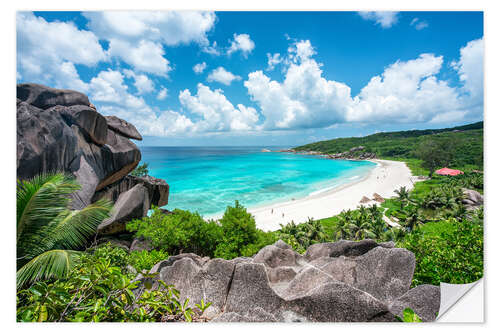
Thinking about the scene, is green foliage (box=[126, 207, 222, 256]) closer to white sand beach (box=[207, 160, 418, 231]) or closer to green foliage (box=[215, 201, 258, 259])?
green foliage (box=[215, 201, 258, 259])

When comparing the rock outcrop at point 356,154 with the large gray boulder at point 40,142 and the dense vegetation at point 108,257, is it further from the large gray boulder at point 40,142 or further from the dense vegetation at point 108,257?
the large gray boulder at point 40,142

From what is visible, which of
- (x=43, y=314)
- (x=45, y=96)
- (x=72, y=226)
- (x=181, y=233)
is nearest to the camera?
(x=43, y=314)

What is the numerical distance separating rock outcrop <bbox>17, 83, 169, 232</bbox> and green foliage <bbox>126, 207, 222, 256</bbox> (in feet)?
5.82

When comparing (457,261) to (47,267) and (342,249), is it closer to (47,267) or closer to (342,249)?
(342,249)

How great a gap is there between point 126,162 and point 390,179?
42.7 m

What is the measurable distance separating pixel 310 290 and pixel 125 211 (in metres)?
7.39

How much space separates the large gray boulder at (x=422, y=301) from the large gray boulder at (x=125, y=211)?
8213mm

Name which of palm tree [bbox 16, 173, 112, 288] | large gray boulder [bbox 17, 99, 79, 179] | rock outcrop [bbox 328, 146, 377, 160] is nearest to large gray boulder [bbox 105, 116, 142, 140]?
large gray boulder [bbox 17, 99, 79, 179]

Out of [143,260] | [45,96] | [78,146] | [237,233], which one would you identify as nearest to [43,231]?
[143,260]

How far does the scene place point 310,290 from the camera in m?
2.69

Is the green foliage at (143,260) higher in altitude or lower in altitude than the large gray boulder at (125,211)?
lower

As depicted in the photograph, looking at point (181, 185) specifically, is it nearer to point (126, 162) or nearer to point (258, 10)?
point (126, 162)

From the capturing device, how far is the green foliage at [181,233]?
609 cm
